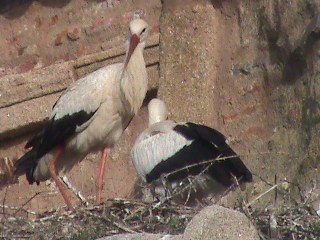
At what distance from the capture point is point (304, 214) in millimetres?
6203

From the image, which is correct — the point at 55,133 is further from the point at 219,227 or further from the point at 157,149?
→ the point at 219,227

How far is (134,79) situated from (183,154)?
1.58ft

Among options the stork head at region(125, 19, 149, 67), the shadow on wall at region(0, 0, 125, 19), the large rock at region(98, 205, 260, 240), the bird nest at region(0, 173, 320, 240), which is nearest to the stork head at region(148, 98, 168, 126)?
the stork head at region(125, 19, 149, 67)

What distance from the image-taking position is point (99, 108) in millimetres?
7738

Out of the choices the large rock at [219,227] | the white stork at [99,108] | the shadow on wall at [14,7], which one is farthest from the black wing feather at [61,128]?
the large rock at [219,227]

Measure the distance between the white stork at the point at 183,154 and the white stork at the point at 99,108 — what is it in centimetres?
16

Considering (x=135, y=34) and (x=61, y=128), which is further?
(x=61, y=128)

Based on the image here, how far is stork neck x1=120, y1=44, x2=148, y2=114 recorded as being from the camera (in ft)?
25.3

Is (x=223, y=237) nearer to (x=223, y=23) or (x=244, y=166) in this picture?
(x=244, y=166)

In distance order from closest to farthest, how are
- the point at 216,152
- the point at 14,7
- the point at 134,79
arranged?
the point at 216,152 < the point at 134,79 < the point at 14,7

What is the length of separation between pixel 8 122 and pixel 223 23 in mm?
1393

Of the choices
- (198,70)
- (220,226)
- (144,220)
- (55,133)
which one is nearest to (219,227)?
(220,226)

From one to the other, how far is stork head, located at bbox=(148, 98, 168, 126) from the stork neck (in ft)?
0.49

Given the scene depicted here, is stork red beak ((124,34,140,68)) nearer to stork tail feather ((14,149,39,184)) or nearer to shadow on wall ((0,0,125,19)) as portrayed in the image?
stork tail feather ((14,149,39,184))
